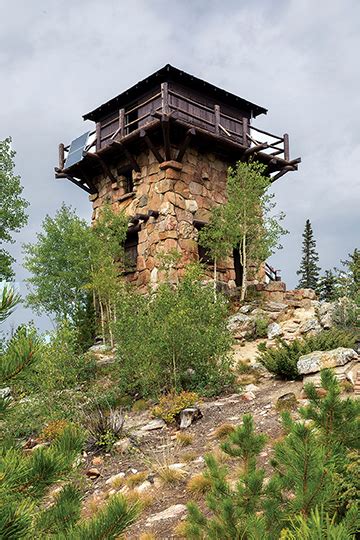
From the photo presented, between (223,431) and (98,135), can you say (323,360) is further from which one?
(98,135)

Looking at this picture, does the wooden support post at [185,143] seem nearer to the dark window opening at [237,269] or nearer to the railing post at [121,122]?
the railing post at [121,122]

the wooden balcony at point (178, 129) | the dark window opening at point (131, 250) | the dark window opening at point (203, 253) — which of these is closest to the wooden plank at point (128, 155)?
the wooden balcony at point (178, 129)

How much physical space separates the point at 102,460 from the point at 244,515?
17.2 ft

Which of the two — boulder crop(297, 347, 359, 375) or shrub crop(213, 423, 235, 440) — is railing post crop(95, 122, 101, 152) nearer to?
boulder crop(297, 347, 359, 375)

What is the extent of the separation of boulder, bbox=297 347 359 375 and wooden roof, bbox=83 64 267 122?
42.2ft

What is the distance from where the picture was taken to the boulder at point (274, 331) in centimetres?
1489

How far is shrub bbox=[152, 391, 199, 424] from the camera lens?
30.7ft

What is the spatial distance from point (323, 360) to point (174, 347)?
113 inches

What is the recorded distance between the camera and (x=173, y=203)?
730 inches

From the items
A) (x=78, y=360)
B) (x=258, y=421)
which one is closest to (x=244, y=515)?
(x=258, y=421)

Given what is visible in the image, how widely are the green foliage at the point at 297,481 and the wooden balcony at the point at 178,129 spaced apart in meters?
14.8

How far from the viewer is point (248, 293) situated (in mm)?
18828

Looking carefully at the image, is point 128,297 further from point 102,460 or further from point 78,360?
point 102,460

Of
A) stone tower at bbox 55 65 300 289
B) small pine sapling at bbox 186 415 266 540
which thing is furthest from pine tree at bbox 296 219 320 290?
small pine sapling at bbox 186 415 266 540
